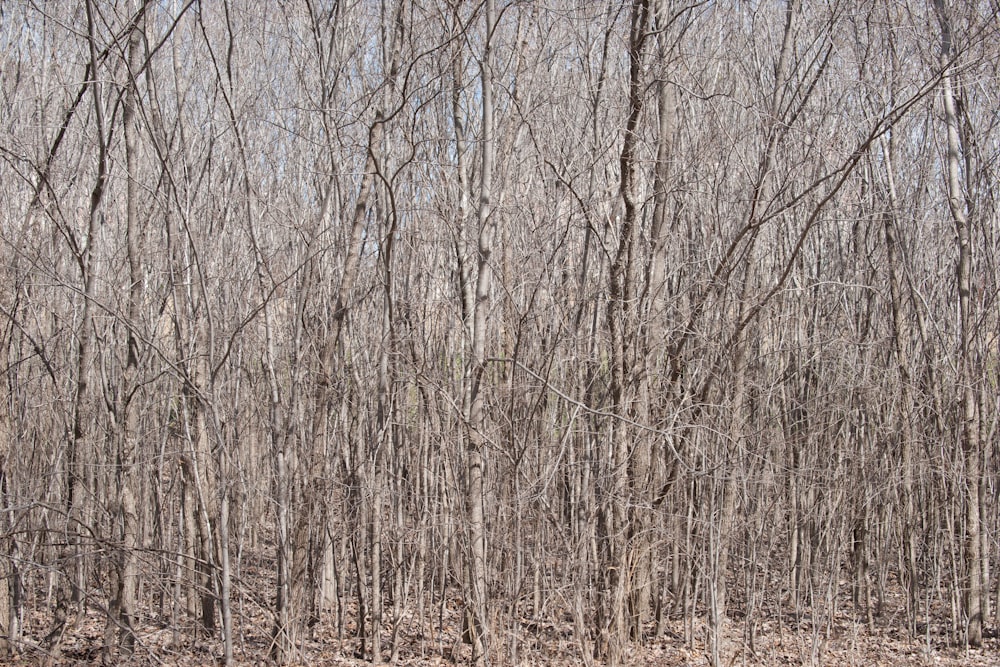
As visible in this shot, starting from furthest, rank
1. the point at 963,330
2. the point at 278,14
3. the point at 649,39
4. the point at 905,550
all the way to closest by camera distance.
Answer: the point at 905,550
the point at 278,14
the point at 963,330
the point at 649,39

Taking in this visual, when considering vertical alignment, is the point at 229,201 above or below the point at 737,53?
below

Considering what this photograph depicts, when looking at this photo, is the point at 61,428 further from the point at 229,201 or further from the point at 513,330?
the point at 513,330

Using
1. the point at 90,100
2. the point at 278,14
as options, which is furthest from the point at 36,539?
the point at 278,14

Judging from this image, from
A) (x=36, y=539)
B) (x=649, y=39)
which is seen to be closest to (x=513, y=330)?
(x=649, y=39)

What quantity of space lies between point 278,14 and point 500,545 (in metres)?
4.49

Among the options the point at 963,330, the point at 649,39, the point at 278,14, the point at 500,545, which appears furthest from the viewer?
the point at 278,14

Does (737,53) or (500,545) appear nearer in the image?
(500,545)

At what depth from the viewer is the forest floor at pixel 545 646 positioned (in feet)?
19.0

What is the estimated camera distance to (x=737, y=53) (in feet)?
22.3

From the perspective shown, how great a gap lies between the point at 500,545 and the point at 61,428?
4289 millimetres

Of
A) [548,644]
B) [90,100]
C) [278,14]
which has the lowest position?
[548,644]

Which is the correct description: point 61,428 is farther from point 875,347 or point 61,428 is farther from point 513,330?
point 875,347

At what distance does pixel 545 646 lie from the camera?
19.4 feet

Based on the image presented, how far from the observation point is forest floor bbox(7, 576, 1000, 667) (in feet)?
19.0
